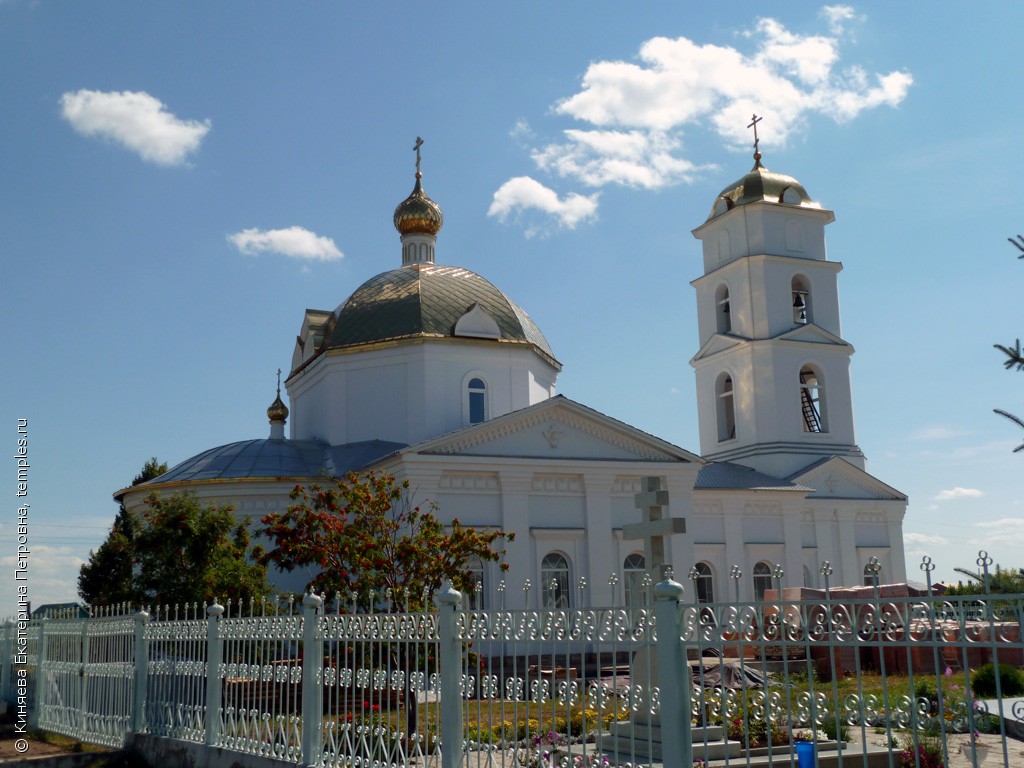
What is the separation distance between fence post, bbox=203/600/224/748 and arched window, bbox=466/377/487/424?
15922 mm

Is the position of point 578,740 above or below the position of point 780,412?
below

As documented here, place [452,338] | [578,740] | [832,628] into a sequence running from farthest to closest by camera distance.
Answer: [452,338]
[578,740]
[832,628]

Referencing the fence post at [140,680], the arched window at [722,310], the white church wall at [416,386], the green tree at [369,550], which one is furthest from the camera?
the arched window at [722,310]

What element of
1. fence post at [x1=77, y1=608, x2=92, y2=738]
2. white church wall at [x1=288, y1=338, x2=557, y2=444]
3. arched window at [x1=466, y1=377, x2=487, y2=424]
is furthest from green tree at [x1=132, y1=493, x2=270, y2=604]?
arched window at [x1=466, y1=377, x2=487, y2=424]

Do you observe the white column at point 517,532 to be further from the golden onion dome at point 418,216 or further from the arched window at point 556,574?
the golden onion dome at point 418,216

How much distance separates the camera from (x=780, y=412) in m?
27.3

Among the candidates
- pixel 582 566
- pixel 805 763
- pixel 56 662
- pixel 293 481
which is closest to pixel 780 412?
pixel 582 566

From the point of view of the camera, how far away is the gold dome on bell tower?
2906 centimetres

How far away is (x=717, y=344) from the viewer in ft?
95.2

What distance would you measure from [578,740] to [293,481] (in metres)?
15.7

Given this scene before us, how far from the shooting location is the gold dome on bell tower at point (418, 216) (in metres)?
29.1

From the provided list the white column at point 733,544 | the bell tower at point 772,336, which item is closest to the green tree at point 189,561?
the white column at point 733,544

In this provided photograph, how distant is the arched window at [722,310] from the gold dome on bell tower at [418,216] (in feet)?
27.2

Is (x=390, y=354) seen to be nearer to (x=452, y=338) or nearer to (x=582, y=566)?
(x=452, y=338)
